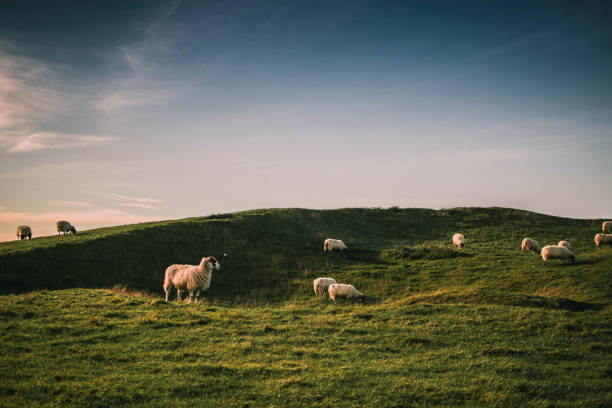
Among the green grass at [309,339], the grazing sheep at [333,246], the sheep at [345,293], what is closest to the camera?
the green grass at [309,339]

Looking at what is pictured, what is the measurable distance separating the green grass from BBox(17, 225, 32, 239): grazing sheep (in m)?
15.6

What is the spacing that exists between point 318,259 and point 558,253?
1988 centimetres

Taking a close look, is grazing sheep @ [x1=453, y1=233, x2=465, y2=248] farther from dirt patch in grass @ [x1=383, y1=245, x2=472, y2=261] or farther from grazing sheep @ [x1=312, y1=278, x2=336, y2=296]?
grazing sheep @ [x1=312, y1=278, x2=336, y2=296]

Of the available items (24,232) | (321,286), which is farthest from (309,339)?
(24,232)

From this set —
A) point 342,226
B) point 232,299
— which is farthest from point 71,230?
point 342,226

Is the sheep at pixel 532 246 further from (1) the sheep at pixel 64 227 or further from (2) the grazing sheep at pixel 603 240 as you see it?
(1) the sheep at pixel 64 227

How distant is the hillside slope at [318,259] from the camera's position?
22.9 metres

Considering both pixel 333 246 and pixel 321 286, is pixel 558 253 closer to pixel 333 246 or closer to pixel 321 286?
pixel 321 286

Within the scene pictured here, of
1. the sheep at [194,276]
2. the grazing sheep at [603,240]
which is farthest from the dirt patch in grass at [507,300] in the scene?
the grazing sheep at [603,240]

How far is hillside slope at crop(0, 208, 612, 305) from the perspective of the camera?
22.9 meters

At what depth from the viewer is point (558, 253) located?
27.0m

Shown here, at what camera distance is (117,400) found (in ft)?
25.2

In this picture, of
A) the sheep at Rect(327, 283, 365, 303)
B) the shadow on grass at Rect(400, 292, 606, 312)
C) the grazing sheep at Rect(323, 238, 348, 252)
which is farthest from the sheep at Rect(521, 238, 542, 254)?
the sheep at Rect(327, 283, 365, 303)

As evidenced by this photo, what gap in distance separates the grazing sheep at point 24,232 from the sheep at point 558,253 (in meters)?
54.1
